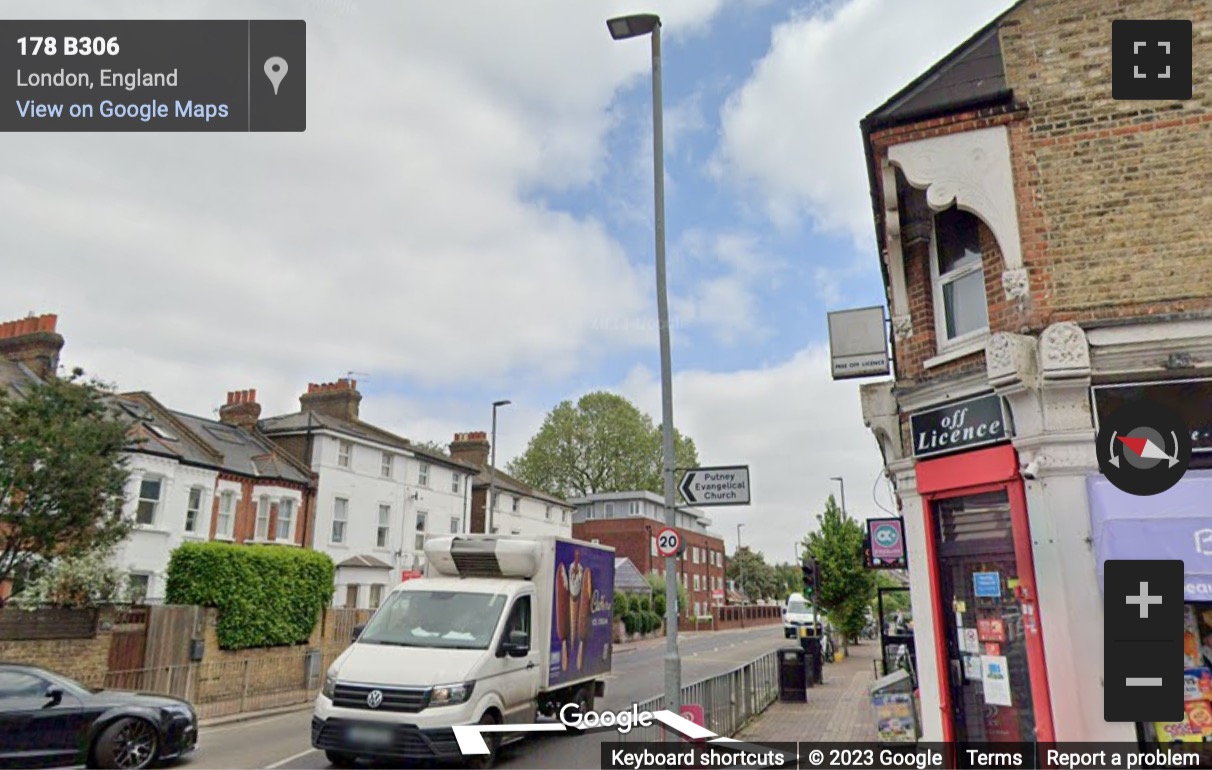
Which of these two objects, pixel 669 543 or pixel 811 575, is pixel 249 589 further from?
pixel 811 575

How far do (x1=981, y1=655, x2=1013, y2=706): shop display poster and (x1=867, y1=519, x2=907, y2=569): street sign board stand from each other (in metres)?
A: 8.53

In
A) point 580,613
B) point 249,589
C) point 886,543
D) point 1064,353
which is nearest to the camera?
point 1064,353

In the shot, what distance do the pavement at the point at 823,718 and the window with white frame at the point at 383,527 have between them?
67.6 feet

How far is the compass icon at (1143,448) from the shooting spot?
7023 mm

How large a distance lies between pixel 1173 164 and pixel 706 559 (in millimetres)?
62383

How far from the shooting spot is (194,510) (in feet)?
86.1

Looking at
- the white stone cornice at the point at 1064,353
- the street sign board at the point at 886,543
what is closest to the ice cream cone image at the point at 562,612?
the white stone cornice at the point at 1064,353

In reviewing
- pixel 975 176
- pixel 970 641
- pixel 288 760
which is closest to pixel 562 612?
pixel 288 760

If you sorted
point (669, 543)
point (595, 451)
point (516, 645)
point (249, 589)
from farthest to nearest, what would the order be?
1. point (595, 451)
2. point (249, 589)
3. point (516, 645)
4. point (669, 543)

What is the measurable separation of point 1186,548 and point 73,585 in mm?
16015

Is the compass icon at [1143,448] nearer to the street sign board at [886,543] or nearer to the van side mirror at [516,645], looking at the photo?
the van side mirror at [516,645]

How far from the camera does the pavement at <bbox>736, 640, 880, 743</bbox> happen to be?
1138cm

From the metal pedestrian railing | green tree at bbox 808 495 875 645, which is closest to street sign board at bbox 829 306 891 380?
the metal pedestrian railing

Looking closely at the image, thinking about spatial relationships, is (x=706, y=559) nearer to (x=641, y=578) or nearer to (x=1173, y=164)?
(x=641, y=578)
